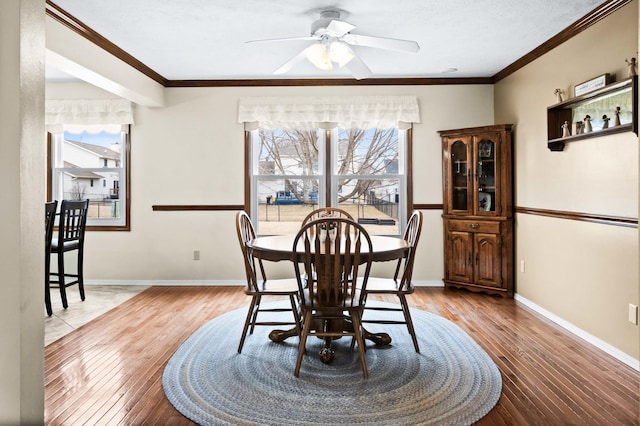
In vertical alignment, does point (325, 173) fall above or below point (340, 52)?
below

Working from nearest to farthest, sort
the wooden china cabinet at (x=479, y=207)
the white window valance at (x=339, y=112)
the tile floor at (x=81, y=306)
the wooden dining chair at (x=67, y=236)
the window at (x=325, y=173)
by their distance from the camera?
the tile floor at (x=81, y=306) < the wooden dining chair at (x=67, y=236) < the wooden china cabinet at (x=479, y=207) < the white window valance at (x=339, y=112) < the window at (x=325, y=173)

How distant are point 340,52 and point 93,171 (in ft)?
11.9

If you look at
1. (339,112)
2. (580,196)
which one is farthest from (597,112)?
(339,112)

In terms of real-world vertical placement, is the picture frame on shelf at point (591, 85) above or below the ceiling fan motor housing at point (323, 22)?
below

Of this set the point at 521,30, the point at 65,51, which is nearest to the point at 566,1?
the point at 521,30

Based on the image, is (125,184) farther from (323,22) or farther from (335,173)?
(323,22)

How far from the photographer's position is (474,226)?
445cm

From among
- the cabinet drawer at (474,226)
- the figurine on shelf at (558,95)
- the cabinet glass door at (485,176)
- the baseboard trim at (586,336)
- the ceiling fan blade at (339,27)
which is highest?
the ceiling fan blade at (339,27)

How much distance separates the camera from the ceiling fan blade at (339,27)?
8.66 ft

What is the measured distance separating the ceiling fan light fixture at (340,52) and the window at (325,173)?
6.14ft

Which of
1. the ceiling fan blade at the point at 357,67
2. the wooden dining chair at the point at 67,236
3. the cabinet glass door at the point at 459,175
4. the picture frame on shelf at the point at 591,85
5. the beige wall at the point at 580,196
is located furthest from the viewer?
the cabinet glass door at the point at 459,175

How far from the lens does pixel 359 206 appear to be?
4.94m

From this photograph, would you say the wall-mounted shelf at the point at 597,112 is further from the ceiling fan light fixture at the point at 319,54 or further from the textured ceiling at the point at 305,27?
the ceiling fan light fixture at the point at 319,54


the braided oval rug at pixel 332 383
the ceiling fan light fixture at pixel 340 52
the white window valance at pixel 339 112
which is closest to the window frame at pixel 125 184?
the white window valance at pixel 339 112
